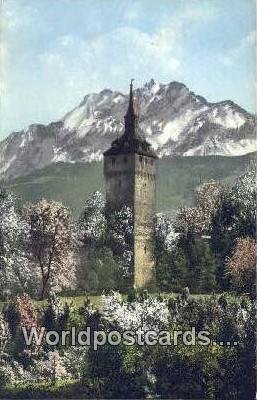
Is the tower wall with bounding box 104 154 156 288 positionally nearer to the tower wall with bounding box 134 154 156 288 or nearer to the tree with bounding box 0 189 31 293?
the tower wall with bounding box 134 154 156 288

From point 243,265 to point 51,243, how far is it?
253cm

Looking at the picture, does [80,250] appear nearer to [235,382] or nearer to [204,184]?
[204,184]

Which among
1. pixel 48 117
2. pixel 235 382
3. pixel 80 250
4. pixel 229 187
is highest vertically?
pixel 48 117

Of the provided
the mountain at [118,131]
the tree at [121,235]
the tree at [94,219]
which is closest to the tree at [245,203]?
the mountain at [118,131]

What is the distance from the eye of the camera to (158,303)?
36.6 ft

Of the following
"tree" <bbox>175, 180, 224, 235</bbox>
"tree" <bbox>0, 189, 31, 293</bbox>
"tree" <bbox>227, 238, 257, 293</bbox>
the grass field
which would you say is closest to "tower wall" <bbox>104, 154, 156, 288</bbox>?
the grass field

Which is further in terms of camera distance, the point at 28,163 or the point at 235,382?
the point at 28,163

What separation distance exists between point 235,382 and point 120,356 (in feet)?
4.76

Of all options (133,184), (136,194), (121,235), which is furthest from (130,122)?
(121,235)

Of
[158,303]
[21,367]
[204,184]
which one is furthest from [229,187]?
[21,367]

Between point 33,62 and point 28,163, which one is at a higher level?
point 33,62

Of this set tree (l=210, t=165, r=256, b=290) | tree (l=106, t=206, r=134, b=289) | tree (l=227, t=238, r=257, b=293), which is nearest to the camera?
tree (l=227, t=238, r=257, b=293)

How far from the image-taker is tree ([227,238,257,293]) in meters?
11.1

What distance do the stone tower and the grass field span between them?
0.37ft
